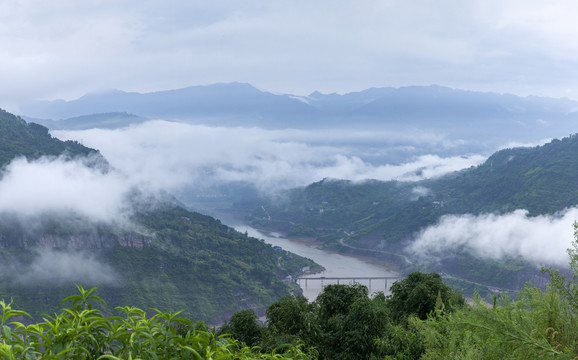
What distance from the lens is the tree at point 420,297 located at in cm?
2748

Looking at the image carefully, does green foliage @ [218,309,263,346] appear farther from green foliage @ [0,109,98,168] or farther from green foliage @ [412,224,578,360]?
green foliage @ [0,109,98,168]

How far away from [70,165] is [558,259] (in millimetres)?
169314

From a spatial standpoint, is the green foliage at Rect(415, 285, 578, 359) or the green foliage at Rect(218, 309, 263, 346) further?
the green foliage at Rect(218, 309, 263, 346)

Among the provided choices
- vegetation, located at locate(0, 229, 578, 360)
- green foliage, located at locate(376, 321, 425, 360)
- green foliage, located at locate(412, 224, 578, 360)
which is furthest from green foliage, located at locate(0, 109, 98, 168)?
green foliage, located at locate(412, 224, 578, 360)

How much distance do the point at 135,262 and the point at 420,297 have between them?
3999 inches

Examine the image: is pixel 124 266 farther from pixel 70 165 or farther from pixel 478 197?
pixel 478 197

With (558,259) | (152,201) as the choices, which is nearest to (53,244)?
(152,201)

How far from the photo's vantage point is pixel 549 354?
6242 mm

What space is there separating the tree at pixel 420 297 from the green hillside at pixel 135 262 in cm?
6963

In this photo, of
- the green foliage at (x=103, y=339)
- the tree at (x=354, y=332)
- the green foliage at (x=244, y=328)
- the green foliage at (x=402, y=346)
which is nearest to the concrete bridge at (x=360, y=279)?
the green foliage at (x=244, y=328)

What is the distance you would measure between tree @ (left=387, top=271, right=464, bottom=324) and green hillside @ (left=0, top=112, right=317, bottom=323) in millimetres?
69634

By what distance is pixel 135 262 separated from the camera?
117312 mm

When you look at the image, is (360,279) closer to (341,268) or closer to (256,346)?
(341,268)

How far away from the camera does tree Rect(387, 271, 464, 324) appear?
27484 millimetres
